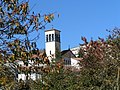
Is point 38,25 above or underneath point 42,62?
above

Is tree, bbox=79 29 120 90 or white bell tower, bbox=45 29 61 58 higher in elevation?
white bell tower, bbox=45 29 61 58

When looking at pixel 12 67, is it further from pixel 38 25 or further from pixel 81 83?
pixel 81 83

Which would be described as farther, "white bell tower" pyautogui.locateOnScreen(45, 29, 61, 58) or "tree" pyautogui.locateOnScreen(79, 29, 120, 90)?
"white bell tower" pyautogui.locateOnScreen(45, 29, 61, 58)

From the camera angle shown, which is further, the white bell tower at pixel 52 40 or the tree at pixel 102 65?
the white bell tower at pixel 52 40

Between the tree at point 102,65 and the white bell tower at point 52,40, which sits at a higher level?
the white bell tower at point 52,40

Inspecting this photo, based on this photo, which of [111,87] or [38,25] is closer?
[38,25]

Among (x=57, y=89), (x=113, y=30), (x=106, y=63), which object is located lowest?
(x=57, y=89)

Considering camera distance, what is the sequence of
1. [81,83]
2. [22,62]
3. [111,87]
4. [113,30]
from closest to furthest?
[22,62]
[111,87]
[81,83]
[113,30]

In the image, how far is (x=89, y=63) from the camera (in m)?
17.5

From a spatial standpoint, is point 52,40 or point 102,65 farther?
point 52,40

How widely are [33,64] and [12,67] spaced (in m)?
0.36

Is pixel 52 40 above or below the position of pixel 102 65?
above

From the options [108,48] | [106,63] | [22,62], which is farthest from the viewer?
[108,48]

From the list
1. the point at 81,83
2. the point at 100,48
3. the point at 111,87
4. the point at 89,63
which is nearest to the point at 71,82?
the point at 81,83
